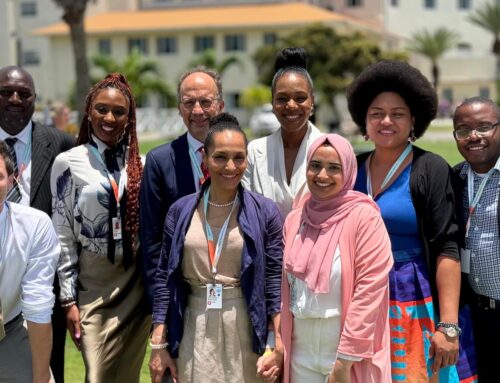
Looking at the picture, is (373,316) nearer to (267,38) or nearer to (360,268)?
(360,268)

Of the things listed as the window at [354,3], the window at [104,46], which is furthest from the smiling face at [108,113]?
the window at [354,3]

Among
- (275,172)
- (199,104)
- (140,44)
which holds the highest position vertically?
(140,44)

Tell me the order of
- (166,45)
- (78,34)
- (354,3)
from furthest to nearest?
(354,3)
(166,45)
(78,34)

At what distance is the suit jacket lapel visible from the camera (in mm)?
5215

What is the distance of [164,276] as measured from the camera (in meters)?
4.35

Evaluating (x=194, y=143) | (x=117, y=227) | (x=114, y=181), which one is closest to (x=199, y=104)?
(x=194, y=143)

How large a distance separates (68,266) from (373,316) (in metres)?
2.05

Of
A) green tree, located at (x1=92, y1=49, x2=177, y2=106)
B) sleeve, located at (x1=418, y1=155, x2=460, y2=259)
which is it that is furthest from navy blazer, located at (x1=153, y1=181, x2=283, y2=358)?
green tree, located at (x1=92, y1=49, x2=177, y2=106)

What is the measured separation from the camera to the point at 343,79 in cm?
3997

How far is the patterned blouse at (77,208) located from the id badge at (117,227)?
38 mm

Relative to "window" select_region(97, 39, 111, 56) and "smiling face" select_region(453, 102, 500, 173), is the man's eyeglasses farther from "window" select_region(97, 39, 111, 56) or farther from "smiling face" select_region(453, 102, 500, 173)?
"window" select_region(97, 39, 111, 56)

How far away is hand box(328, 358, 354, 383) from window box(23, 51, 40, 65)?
6397 cm

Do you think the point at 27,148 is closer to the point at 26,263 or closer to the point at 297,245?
the point at 26,263

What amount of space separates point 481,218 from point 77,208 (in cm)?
246
